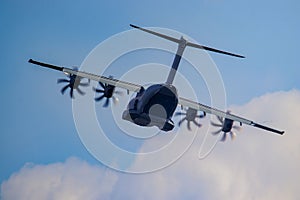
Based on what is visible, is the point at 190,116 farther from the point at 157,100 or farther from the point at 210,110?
the point at 157,100

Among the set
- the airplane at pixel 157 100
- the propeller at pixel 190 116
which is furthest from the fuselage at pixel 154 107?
the propeller at pixel 190 116

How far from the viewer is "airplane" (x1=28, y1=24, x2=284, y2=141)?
93.9 m

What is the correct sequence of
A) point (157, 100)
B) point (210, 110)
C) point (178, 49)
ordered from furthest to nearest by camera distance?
point (210, 110), point (178, 49), point (157, 100)

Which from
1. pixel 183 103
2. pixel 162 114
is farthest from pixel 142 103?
pixel 183 103

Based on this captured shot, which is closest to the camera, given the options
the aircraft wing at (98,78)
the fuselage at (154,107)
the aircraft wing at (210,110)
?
the fuselage at (154,107)

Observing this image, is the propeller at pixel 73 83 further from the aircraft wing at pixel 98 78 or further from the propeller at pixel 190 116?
the propeller at pixel 190 116

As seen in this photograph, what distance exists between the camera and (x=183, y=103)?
10388 cm

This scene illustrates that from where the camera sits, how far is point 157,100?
93938 mm

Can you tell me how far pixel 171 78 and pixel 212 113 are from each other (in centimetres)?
1068

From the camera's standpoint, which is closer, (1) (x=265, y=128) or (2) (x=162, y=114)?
(2) (x=162, y=114)

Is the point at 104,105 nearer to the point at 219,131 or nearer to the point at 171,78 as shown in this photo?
the point at 171,78

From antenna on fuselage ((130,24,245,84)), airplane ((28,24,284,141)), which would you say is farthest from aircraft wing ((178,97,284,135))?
antenna on fuselage ((130,24,245,84))

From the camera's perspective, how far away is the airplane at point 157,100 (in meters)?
93.9

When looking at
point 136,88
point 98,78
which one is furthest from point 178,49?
point 98,78
